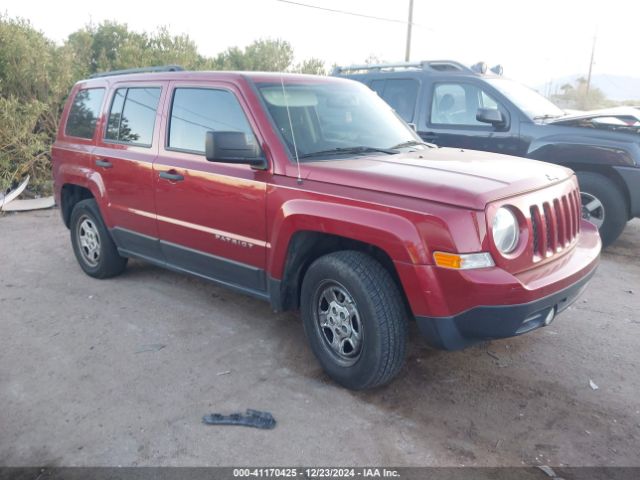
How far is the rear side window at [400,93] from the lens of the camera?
7.22 m

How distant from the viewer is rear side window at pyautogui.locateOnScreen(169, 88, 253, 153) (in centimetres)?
387

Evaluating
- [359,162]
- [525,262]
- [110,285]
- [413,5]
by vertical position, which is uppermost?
[413,5]

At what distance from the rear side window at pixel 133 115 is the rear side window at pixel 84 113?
31 centimetres

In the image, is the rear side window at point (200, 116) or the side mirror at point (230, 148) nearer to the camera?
the side mirror at point (230, 148)

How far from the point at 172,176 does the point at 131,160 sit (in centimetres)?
63

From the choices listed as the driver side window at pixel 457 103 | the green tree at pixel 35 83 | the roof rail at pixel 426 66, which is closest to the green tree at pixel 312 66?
the green tree at pixel 35 83

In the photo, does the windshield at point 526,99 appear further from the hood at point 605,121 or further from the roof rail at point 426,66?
the roof rail at point 426,66

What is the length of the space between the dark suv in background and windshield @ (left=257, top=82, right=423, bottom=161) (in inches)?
90.1

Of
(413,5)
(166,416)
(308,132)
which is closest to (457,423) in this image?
(166,416)

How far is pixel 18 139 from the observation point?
9695mm

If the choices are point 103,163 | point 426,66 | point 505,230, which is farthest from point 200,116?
point 426,66

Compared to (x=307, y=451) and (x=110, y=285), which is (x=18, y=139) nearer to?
(x=110, y=285)

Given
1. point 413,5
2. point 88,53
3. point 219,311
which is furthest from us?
point 413,5

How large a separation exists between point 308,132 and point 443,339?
1.70m
